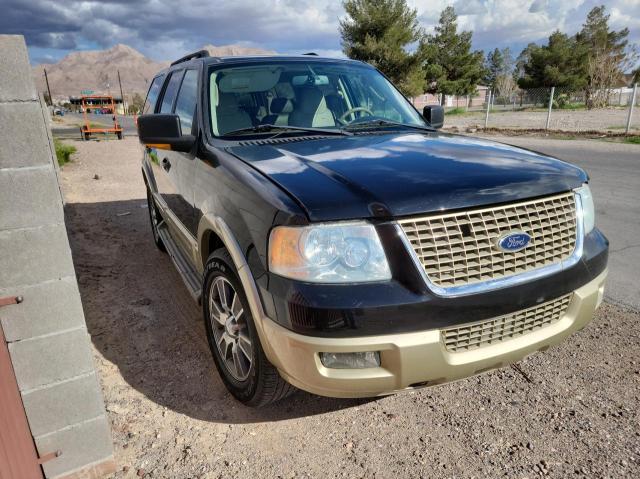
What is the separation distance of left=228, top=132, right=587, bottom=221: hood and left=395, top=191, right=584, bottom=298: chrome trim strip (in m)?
0.14

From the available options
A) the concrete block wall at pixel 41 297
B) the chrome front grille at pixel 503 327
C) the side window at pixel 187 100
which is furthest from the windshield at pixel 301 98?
the chrome front grille at pixel 503 327

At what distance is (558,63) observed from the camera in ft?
154

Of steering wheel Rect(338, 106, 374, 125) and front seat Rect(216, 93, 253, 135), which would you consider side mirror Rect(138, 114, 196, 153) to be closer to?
front seat Rect(216, 93, 253, 135)

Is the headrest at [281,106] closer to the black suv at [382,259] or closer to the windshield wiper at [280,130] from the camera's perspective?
the windshield wiper at [280,130]

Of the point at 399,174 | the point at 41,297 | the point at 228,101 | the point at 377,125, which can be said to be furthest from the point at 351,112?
the point at 41,297

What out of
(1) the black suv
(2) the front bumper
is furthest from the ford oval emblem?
(2) the front bumper

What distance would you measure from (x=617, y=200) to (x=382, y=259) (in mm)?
6420

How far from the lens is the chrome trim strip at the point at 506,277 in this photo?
1.92 metres

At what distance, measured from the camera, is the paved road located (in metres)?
4.11

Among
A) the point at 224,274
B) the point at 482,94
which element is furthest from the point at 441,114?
the point at 482,94

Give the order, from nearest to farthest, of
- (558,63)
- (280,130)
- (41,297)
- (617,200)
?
(41,297), (280,130), (617,200), (558,63)

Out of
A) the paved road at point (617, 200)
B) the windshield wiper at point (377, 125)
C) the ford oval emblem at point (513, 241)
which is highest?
the windshield wiper at point (377, 125)

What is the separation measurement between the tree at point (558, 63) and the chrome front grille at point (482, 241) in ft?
166

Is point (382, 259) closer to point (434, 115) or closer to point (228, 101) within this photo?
point (228, 101)
